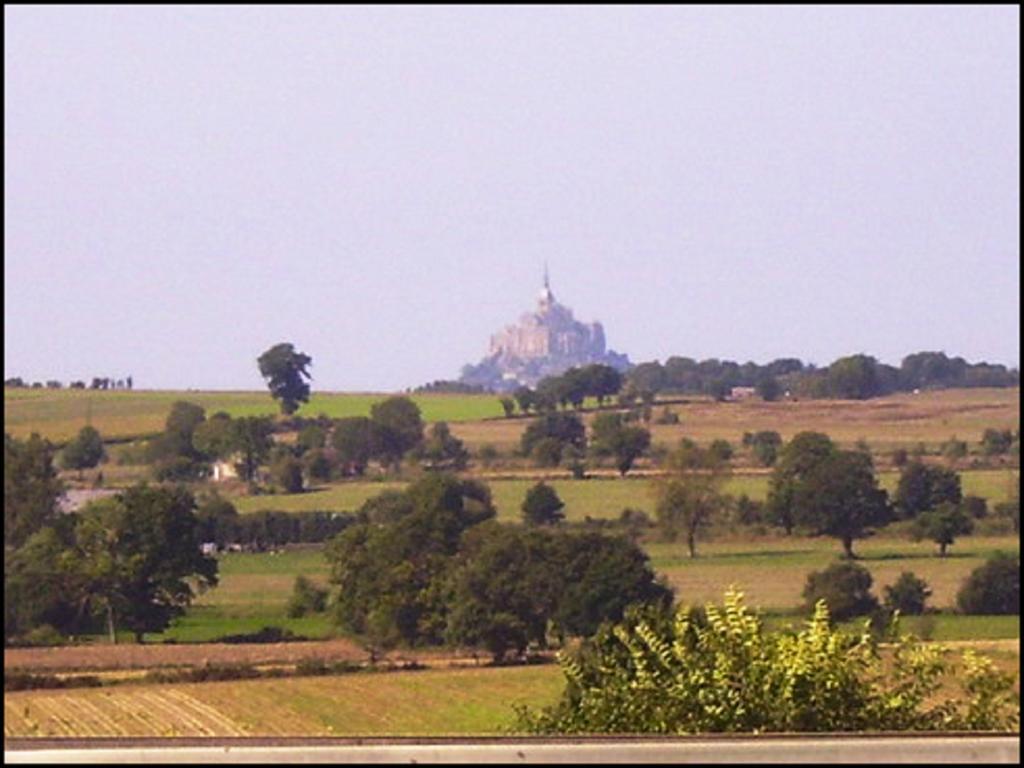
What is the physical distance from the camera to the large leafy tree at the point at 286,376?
1122 inches

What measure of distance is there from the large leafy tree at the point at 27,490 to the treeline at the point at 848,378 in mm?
12039

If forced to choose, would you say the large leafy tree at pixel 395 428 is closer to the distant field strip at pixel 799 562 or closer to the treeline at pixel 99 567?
the distant field strip at pixel 799 562

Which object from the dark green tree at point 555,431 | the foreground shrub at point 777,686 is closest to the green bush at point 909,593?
the foreground shrub at point 777,686

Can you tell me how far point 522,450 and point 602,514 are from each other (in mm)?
4619

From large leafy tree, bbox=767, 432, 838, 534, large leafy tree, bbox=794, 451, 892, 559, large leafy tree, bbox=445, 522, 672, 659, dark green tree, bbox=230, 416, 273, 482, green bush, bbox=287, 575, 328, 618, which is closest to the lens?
large leafy tree, bbox=445, 522, 672, 659

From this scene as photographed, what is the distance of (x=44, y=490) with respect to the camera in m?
18.8

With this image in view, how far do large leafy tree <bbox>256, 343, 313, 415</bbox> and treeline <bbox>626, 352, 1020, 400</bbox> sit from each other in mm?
5640

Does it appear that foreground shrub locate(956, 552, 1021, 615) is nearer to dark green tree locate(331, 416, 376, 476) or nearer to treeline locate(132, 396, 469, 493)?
treeline locate(132, 396, 469, 493)

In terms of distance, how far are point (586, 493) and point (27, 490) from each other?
853 centimetres

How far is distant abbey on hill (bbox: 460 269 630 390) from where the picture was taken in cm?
3653

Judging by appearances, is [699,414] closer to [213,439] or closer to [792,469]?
[792,469]

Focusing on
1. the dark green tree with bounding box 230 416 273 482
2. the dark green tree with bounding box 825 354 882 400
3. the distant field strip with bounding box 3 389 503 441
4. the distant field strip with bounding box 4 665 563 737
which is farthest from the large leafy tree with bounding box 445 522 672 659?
the dark green tree with bounding box 825 354 882 400

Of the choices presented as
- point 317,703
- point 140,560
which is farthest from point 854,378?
point 317,703

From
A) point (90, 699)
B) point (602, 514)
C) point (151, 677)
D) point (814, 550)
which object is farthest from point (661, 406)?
point (90, 699)
